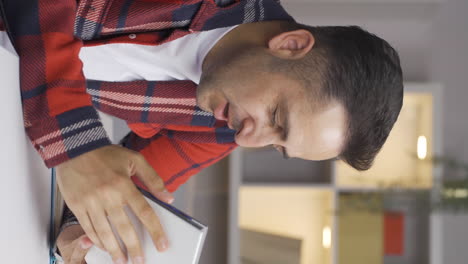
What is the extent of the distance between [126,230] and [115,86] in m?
0.41

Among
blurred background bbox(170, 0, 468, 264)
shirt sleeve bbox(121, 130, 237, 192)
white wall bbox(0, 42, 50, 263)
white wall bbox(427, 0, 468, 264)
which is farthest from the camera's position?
white wall bbox(427, 0, 468, 264)

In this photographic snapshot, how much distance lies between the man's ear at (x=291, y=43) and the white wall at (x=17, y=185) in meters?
0.39

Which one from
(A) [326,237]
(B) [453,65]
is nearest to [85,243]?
(A) [326,237]

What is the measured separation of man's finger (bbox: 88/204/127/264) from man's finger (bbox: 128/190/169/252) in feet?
0.13

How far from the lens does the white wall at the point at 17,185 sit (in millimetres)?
586

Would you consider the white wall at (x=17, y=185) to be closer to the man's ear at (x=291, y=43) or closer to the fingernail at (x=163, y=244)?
the fingernail at (x=163, y=244)

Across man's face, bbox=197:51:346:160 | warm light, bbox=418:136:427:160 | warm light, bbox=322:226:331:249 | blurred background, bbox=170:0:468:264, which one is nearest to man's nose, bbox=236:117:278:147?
man's face, bbox=197:51:346:160

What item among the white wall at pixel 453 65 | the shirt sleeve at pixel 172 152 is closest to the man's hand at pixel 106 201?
the shirt sleeve at pixel 172 152

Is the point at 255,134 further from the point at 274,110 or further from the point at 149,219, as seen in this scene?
the point at 149,219

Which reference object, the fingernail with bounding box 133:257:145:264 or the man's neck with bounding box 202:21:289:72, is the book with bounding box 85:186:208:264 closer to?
the fingernail with bounding box 133:257:145:264

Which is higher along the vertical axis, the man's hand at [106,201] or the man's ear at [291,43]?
the man's ear at [291,43]

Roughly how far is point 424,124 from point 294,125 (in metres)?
2.08

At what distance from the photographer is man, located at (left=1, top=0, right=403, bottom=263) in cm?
70

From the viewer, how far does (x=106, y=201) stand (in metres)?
0.69
